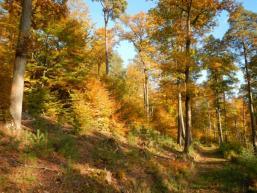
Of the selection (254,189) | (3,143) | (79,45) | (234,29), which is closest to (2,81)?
(3,143)

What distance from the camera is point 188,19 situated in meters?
15.9

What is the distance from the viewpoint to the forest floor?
6.80 meters

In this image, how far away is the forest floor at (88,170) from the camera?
22.3ft

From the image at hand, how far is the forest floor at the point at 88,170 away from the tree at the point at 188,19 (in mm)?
4070

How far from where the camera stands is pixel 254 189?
10000mm

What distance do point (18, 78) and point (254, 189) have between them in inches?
351

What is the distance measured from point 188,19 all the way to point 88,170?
10904 mm

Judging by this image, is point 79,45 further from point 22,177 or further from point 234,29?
point 234,29

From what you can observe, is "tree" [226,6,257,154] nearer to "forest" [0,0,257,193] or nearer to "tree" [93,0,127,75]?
"forest" [0,0,257,193]

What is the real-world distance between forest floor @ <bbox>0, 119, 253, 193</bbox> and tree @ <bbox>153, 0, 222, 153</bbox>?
4070mm

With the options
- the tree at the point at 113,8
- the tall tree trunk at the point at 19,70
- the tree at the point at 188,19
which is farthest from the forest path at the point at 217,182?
the tree at the point at 113,8

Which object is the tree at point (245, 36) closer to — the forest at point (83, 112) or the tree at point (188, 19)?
the forest at point (83, 112)

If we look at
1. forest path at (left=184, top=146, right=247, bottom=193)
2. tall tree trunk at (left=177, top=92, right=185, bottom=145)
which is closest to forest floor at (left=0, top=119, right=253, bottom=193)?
forest path at (left=184, top=146, right=247, bottom=193)

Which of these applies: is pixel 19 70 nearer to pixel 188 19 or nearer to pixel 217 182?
pixel 217 182
